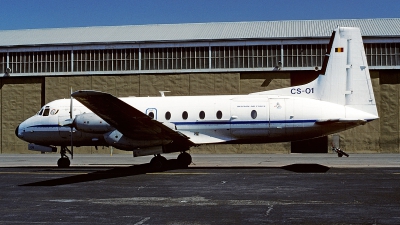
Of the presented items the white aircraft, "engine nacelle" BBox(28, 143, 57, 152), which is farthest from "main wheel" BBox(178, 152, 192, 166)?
"engine nacelle" BBox(28, 143, 57, 152)

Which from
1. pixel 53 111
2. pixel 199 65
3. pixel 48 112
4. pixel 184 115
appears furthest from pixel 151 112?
pixel 199 65

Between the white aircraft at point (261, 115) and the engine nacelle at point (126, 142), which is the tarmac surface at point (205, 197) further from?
the white aircraft at point (261, 115)

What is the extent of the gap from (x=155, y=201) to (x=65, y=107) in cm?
1545

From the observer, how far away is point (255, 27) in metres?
51.8

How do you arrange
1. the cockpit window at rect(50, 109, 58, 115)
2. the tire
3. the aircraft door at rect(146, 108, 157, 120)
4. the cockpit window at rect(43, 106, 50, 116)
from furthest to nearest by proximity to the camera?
the cockpit window at rect(43, 106, 50, 116), the cockpit window at rect(50, 109, 58, 115), the aircraft door at rect(146, 108, 157, 120), the tire

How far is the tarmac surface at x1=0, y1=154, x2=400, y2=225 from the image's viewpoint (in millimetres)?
12398

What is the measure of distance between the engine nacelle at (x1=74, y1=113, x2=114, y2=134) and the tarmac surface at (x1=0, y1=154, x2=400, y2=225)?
2338mm

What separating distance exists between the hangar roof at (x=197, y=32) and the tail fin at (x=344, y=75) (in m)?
21.0

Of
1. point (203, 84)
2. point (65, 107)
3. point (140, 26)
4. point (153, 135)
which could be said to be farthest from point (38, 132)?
point (140, 26)

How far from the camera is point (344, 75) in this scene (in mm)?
25953

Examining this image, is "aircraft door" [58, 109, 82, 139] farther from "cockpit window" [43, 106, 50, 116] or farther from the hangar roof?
the hangar roof

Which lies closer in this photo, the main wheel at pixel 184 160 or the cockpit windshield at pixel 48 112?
the main wheel at pixel 184 160

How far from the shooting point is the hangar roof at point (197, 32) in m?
48.4

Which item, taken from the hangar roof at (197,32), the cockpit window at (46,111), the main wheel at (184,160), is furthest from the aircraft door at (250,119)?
the hangar roof at (197,32)
